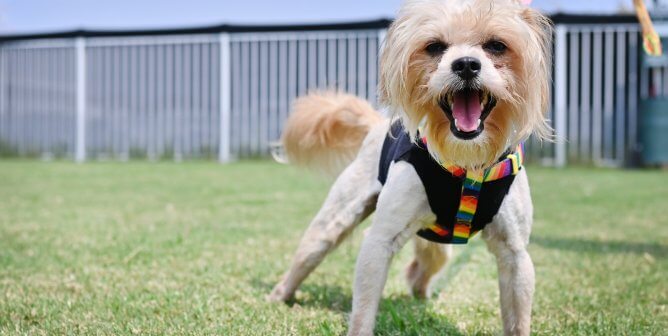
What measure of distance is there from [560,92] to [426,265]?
12.1 meters

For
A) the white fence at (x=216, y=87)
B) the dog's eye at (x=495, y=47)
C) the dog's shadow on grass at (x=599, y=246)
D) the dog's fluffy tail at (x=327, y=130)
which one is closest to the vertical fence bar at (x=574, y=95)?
the white fence at (x=216, y=87)

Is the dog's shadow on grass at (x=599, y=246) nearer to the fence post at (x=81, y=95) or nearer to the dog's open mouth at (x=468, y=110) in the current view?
the dog's open mouth at (x=468, y=110)

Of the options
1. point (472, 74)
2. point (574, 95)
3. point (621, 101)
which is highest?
point (472, 74)

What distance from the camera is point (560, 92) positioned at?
1463 centimetres

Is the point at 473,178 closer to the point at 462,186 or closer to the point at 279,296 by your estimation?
the point at 462,186

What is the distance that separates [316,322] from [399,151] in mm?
766

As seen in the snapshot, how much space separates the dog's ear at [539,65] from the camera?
2257 mm

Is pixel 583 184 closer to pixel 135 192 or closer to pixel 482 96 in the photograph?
pixel 135 192

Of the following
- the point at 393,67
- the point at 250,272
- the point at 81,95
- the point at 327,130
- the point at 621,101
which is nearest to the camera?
the point at 393,67

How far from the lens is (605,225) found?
5.96 metres

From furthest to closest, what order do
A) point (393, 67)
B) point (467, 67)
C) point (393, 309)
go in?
point (393, 309) < point (393, 67) < point (467, 67)

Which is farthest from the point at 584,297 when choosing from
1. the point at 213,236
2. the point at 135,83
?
the point at 135,83

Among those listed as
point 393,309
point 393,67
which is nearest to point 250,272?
point 393,309

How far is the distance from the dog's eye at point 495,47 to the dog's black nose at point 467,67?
0.13m
